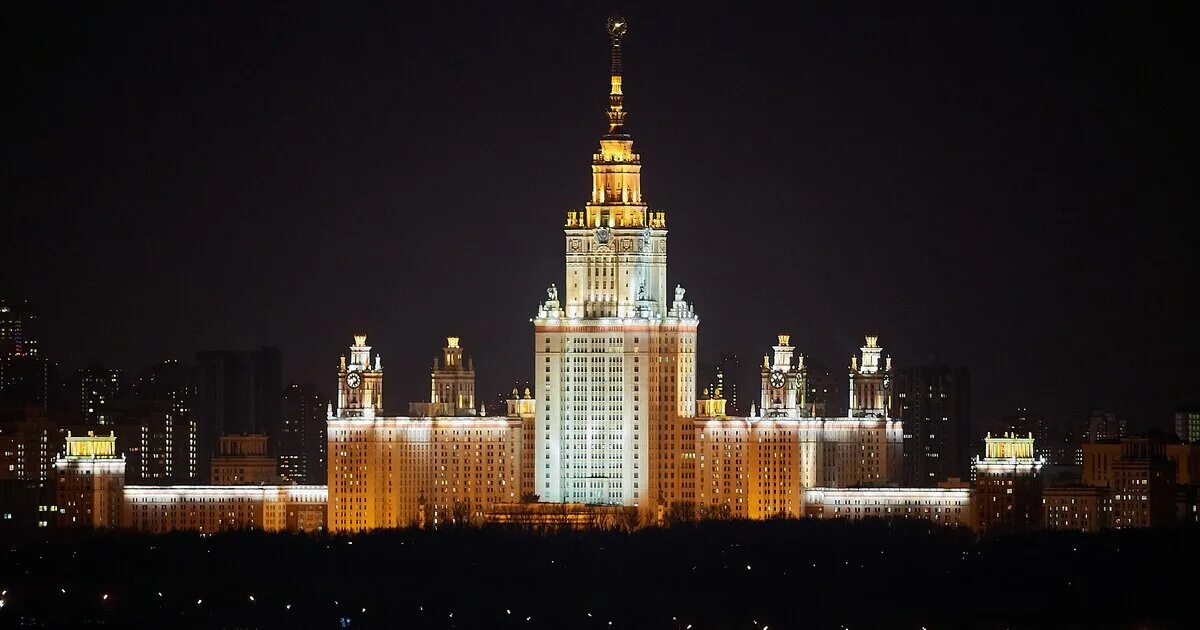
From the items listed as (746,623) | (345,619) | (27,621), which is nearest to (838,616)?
(746,623)

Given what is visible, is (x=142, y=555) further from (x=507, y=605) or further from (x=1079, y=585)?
(x=1079, y=585)

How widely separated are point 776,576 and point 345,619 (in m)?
19.4

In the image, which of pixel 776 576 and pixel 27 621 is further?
pixel 776 576

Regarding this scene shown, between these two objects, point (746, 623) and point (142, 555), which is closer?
point (746, 623)

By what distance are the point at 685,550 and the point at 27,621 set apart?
3004 centimetres

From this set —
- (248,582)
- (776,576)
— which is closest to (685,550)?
(776,576)

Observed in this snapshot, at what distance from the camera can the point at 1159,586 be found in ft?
642

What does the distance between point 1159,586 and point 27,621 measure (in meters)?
44.3

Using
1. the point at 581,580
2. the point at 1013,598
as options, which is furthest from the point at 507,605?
the point at 1013,598

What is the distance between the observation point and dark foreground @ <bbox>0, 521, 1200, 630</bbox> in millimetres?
→ 185500

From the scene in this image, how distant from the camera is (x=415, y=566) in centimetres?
19638

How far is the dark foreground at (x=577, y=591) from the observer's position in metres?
186

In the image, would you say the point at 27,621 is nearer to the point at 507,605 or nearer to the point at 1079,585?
the point at 507,605

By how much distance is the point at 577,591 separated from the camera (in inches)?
7594
